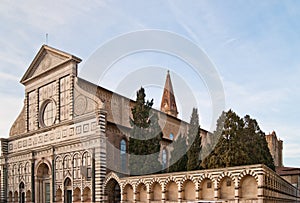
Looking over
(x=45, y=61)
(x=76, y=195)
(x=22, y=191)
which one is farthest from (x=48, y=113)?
(x=76, y=195)

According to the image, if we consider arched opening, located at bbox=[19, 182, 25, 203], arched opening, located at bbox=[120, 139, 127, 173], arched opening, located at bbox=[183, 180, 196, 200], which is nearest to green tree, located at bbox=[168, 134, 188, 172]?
arched opening, located at bbox=[120, 139, 127, 173]

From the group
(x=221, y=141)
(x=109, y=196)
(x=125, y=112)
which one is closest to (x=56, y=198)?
(x=109, y=196)

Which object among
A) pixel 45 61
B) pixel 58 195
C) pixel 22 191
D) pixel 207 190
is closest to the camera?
pixel 207 190

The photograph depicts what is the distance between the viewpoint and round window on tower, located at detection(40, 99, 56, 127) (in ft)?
117

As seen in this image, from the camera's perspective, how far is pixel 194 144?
3206cm

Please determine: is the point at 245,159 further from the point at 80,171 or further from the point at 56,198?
the point at 56,198

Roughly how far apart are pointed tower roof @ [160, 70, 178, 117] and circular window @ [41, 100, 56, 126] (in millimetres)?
32038

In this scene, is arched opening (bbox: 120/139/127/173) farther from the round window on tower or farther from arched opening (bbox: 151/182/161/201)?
the round window on tower

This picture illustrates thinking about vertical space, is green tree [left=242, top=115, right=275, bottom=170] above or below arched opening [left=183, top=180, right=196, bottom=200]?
above

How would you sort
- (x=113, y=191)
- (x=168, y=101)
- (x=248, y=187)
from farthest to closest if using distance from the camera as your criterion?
(x=168, y=101), (x=113, y=191), (x=248, y=187)

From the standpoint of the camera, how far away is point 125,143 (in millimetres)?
33000

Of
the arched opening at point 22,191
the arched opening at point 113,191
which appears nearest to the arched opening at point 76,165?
the arched opening at point 113,191

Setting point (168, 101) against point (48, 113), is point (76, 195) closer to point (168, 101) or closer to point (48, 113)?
point (48, 113)

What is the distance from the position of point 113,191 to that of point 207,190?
29.7 feet
